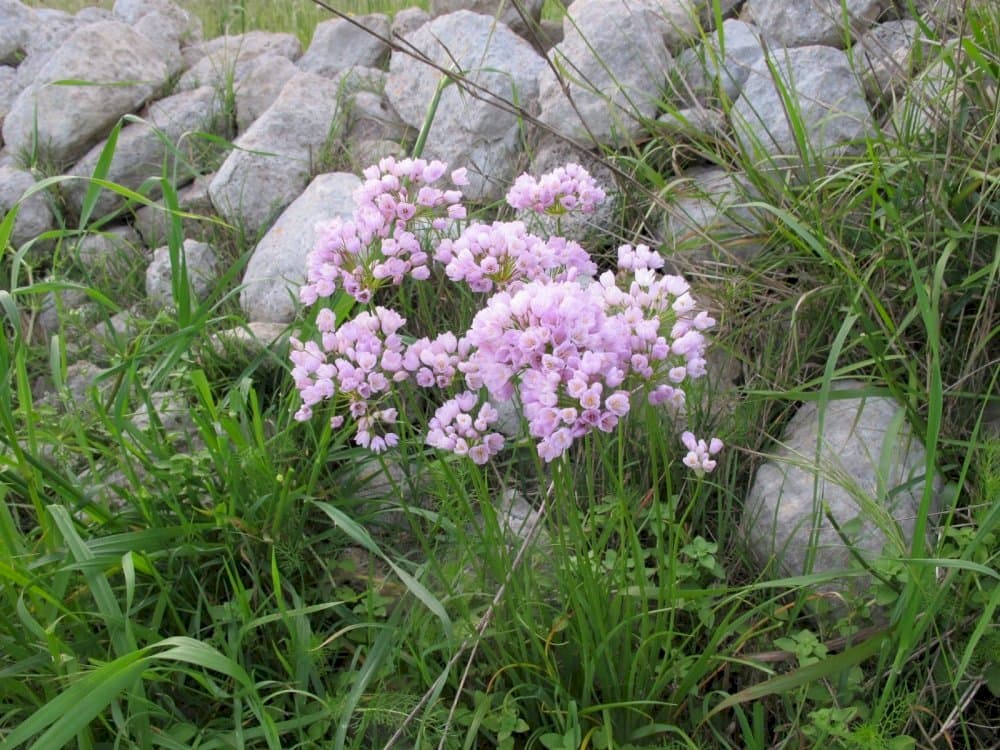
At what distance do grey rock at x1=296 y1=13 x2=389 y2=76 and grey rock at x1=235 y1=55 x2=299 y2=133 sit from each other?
0.12 meters

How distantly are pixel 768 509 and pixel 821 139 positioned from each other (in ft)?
3.53

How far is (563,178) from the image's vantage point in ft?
6.17

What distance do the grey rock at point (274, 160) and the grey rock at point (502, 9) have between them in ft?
2.39

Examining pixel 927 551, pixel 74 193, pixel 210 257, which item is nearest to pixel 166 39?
pixel 74 193

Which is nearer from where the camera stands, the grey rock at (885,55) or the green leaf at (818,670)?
the green leaf at (818,670)

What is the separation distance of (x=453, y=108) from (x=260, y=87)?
3.59 feet

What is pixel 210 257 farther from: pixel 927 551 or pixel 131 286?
pixel 927 551

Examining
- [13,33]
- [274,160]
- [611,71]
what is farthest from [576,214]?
[13,33]

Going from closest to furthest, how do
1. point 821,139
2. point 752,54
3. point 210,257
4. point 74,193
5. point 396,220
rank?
point 396,220 < point 821,139 < point 752,54 < point 210,257 < point 74,193

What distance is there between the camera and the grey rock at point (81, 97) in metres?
3.96

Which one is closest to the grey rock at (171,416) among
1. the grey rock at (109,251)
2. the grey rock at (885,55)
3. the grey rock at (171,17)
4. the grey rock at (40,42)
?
the grey rock at (109,251)

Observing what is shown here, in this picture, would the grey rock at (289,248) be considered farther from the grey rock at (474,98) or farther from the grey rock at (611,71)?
the grey rock at (611,71)

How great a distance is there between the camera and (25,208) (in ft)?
12.3

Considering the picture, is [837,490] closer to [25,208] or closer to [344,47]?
[344,47]
